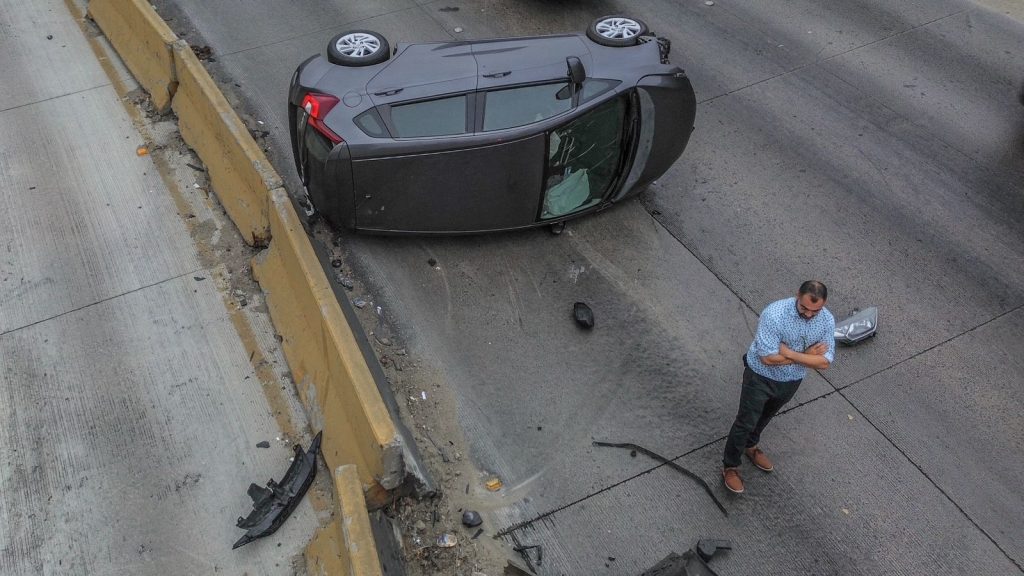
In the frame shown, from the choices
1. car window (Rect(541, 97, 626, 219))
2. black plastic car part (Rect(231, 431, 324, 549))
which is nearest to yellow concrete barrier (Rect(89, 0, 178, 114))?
car window (Rect(541, 97, 626, 219))

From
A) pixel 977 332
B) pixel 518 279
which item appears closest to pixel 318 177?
pixel 518 279

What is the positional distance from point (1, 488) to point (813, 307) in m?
5.32

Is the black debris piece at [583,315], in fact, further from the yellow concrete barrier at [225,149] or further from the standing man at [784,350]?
the yellow concrete barrier at [225,149]

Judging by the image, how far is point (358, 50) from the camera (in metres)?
6.92

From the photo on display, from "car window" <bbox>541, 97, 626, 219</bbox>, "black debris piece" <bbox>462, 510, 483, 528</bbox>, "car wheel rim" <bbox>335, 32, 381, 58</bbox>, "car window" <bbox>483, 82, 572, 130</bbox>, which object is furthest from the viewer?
"car wheel rim" <bbox>335, 32, 381, 58</bbox>

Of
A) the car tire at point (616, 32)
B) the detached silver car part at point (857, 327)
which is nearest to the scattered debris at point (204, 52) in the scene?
the car tire at point (616, 32)

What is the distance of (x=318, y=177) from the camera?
6543 millimetres

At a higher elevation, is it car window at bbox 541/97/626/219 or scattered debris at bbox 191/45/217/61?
car window at bbox 541/97/626/219

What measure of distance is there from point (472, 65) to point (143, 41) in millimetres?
4469

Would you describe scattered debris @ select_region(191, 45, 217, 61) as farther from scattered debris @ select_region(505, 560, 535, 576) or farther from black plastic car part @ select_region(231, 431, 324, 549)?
scattered debris @ select_region(505, 560, 535, 576)

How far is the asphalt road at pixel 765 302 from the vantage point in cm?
535

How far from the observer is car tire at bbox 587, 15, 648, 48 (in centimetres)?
706

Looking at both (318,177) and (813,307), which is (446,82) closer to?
(318,177)

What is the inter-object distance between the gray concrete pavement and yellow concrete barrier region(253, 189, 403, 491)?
0.27 meters
